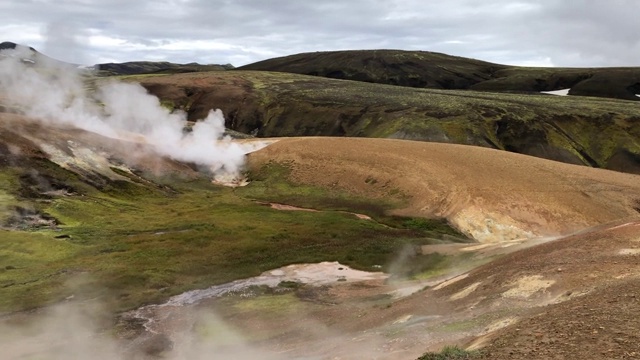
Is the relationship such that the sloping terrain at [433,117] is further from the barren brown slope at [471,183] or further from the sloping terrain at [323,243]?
the sloping terrain at [323,243]

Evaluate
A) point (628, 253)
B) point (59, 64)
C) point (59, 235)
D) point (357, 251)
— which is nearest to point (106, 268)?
point (59, 235)

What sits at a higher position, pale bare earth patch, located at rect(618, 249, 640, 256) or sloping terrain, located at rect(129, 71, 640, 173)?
sloping terrain, located at rect(129, 71, 640, 173)

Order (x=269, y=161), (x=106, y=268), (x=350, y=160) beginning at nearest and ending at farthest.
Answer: (x=106, y=268) < (x=350, y=160) < (x=269, y=161)

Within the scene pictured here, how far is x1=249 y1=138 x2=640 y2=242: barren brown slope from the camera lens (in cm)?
6756

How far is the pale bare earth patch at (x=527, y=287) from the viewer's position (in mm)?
30688

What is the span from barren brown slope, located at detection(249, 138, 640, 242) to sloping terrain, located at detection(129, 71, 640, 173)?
149ft

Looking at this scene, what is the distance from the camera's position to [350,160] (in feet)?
284

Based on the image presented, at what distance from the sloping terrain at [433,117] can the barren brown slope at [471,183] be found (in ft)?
149

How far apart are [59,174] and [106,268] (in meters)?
26.2

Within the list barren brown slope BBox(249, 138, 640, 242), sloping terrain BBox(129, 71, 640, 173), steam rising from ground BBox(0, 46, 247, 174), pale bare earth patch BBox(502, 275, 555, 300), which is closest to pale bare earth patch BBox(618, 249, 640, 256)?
pale bare earth patch BBox(502, 275, 555, 300)

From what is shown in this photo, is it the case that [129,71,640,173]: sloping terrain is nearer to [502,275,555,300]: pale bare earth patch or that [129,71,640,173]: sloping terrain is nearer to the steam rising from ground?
the steam rising from ground

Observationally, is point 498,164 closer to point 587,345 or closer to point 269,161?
point 269,161

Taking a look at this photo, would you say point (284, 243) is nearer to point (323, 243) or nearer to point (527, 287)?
point (323, 243)

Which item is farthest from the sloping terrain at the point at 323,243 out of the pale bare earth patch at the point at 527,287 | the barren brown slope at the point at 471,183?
the barren brown slope at the point at 471,183
